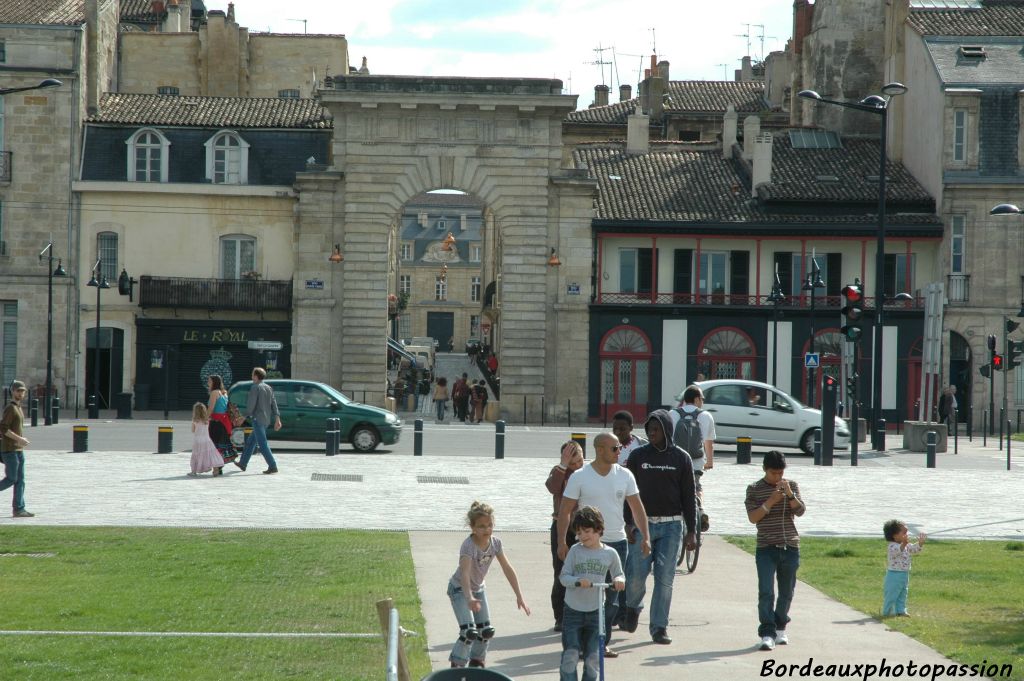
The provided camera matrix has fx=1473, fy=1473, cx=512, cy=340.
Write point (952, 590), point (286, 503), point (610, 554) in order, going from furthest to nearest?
point (286, 503) < point (952, 590) < point (610, 554)

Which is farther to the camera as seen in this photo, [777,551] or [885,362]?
[885,362]

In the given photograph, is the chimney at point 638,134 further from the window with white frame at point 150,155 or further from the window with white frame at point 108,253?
the window with white frame at point 108,253

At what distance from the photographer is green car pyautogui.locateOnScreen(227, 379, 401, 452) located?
1147 inches

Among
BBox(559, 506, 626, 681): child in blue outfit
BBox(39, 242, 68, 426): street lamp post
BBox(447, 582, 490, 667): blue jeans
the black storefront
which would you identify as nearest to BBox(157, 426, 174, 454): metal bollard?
BBox(39, 242, 68, 426): street lamp post

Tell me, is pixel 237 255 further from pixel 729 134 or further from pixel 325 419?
pixel 325 419

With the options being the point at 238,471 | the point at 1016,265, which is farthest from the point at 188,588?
the point at 1016,265

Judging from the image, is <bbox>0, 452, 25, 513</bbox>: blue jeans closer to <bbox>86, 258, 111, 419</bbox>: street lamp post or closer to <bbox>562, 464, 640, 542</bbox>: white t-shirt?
<bbox>562, 464, 640, 542</bbox>: white t-shirt

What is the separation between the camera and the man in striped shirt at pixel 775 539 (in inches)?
419

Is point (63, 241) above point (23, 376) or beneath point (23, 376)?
above

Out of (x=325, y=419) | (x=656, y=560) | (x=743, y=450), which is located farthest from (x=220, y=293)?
(x=656, y=560)

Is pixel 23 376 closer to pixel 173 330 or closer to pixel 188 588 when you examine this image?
pixel 173 330

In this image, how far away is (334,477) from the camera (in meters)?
23.6

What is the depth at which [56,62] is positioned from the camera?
151 ft

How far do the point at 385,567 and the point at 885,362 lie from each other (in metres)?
35.6
